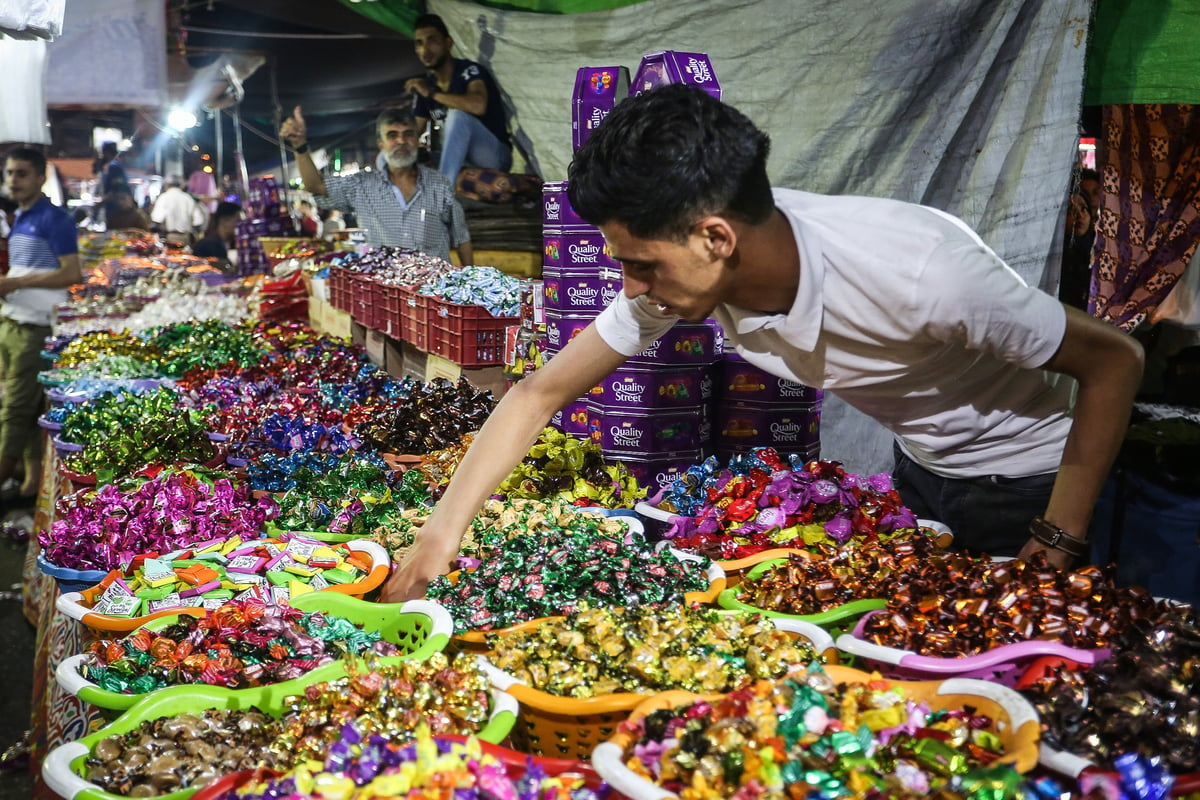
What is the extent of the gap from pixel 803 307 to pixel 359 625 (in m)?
1.00

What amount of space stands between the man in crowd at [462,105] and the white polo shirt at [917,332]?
4.29m

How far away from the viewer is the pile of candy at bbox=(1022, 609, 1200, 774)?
1.16 meters

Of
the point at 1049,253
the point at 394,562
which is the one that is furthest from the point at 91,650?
the point at 1049,253

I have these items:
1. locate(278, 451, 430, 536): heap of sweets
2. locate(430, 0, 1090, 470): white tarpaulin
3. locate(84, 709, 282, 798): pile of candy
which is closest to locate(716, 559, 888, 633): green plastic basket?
locate(84, 709, 282, 798): pile of candy

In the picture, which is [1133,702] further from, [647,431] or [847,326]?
[647,431]

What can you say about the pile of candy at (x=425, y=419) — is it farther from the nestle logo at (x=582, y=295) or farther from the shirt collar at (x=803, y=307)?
the shirt collar at (x=803, y=307)

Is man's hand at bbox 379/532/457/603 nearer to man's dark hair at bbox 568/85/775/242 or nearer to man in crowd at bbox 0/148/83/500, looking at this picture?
man's dark hair at bbox 568/85/775/242

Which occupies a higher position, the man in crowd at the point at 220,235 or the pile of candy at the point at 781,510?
the man in crowd at the point at 220,235

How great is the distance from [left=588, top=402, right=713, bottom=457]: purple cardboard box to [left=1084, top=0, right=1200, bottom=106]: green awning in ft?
5.43

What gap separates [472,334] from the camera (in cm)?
396

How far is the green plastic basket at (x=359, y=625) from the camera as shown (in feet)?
4.77

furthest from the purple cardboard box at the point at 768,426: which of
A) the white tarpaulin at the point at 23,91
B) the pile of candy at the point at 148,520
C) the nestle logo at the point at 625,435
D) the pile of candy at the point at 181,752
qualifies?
the white tarpaulin at the point at 23,91

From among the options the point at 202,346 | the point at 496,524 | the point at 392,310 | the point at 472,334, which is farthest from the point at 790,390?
the point at 202,346

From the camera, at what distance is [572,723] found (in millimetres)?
1351
